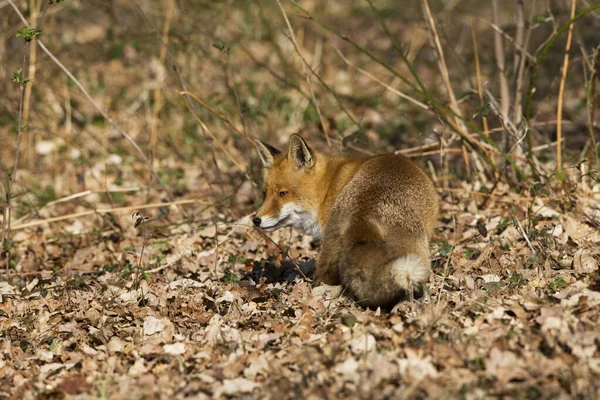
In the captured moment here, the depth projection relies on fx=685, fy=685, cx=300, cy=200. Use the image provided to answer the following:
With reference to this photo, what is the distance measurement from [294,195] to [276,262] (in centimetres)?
81

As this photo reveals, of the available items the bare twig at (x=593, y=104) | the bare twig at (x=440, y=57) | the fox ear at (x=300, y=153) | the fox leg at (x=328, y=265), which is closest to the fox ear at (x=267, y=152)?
the fox ear at (x=300, y=153)

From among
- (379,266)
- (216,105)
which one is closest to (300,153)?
(379,266)

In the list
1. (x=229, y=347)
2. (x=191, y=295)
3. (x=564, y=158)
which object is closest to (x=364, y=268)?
(x=229, y=347)

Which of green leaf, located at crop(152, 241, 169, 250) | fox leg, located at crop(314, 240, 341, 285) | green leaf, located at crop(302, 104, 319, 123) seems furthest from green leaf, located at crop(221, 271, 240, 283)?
green leaf, located at crop(302, 104, 319, 123)

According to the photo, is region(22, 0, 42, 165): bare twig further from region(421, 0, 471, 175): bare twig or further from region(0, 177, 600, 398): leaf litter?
region(421, 0, 471, 175): bare twig

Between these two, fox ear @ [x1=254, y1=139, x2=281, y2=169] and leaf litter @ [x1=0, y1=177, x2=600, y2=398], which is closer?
leaf litter @ [x1=0, y1=177, x2=600, y2=398]

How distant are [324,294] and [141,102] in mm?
7528

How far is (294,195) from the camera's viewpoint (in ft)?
20.4

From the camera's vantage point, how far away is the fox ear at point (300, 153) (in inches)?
240

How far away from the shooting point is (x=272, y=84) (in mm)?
11828

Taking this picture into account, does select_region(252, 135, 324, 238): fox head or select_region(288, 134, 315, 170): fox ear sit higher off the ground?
select_region(288, 134, 315, 170): fox ear

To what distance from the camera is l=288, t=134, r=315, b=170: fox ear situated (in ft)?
20.0

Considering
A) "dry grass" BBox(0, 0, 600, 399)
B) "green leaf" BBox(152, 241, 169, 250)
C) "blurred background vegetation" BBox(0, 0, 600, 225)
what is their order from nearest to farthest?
"dry grass" BBox(0, 0, 600, 399) < "green leaf" BBox(152, 241, 169, 250) < "blurred background vegetation" BBox(0, 0, 600, 225)

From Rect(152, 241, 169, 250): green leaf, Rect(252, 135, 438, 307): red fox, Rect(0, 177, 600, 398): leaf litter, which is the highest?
Rect(252, 135, 438, 307): red fox
